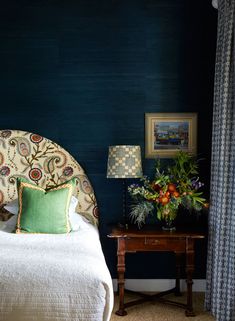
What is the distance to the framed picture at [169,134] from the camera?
4016 millimetres

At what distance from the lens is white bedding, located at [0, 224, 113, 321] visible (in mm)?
2219

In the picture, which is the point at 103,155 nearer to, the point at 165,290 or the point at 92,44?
the point at 92,44

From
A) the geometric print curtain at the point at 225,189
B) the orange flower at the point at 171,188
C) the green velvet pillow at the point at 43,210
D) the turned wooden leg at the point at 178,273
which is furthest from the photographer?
the turned wooden leg at the point at 178,273

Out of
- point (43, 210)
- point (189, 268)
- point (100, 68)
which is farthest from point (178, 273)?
point (100, 68)

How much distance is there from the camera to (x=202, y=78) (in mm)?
4023

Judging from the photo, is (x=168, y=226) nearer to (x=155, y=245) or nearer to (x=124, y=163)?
(x=155, y=245)

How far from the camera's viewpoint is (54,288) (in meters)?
2.30

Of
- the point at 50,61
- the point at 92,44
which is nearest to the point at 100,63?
the point at 92,44

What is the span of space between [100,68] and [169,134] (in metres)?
0.87

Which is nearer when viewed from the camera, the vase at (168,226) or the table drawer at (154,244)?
the table drawer at (154,244)

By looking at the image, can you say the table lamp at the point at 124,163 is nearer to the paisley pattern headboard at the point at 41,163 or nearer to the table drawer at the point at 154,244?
the paisley pattern headboard at the point at 41,163

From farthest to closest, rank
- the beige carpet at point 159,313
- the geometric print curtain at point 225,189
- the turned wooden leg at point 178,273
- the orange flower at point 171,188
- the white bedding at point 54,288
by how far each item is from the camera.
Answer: the turned wooden leg at point 178,273
the orange flower at point 171,188
the beige carpet at point 159,313
the geometric print curtain at point 225,189
the white bedding at point 54,288

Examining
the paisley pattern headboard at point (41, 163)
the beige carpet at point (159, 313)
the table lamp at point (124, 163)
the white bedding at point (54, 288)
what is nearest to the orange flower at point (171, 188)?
the table lamp at point (124, 163)

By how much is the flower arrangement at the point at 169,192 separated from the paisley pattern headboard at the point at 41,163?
42cm
